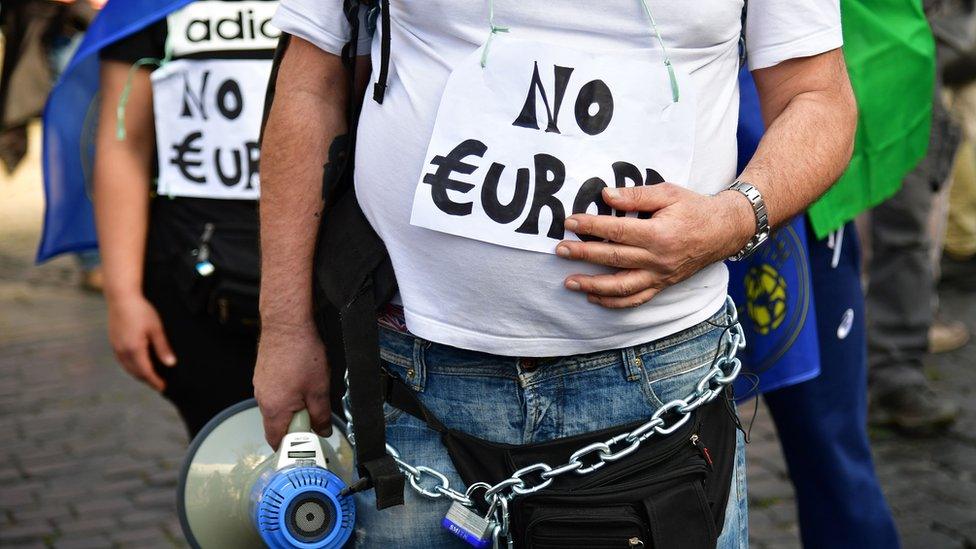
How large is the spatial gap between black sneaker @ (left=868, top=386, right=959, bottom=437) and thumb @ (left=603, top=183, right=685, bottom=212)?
3.32 metres

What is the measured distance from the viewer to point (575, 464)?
1803 mm

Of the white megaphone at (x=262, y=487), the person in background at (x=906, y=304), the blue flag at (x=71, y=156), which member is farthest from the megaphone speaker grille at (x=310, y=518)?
the person in background at (x=906, y=304)

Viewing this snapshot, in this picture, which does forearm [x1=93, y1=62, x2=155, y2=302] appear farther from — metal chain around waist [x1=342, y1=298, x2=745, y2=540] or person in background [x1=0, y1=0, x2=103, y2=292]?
person in background [x1=0, y1=0, x2=103, y2=292]

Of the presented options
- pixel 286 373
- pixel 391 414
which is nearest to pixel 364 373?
pixel 391 414

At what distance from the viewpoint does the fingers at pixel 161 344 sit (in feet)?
9.70

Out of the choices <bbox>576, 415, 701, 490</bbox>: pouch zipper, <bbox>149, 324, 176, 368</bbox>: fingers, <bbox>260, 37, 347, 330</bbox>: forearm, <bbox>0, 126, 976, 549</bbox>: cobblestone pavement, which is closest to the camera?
<bbox>576, 415, 701, 490</bbox>: pouch zipper

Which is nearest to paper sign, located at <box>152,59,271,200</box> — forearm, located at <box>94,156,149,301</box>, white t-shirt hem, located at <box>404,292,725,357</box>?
forearm, located at <box>94,156,149,301</box>

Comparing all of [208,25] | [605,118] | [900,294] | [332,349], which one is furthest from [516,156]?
[900,294]

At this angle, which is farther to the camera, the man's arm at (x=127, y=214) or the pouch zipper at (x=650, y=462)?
the man's arm at (x=127, y=214)

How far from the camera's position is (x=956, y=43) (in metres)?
5.27

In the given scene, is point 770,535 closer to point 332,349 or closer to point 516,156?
point 332,349

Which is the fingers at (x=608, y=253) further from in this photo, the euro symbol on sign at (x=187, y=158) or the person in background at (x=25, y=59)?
the person in background at (x=25, y=59)

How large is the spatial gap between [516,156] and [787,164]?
41cm

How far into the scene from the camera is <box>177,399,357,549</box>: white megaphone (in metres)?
1.93
